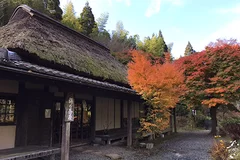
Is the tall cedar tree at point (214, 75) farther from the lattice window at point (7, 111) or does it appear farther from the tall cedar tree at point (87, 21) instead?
the tall cedar tree at point (87, 21)

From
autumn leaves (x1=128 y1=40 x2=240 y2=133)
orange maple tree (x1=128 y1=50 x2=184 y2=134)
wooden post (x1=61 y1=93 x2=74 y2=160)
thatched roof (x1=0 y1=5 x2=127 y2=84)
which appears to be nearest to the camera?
wooden post (x1=61 y1=93 x2=74 y2=160)

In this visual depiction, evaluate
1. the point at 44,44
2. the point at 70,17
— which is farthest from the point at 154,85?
the point at 70,17

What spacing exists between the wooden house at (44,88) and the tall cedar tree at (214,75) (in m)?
4.85

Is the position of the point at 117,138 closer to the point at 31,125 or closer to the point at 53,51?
the point at 31,125

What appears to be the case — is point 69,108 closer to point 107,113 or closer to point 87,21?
point 107,113

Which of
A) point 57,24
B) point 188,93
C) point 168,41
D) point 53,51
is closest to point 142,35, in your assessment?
point 168,41

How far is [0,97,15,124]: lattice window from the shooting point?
574cm

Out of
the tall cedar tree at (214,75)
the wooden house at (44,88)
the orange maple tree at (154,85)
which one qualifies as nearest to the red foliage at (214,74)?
the tall cedar tree at (214,75)

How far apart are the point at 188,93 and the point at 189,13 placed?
456 centimetres

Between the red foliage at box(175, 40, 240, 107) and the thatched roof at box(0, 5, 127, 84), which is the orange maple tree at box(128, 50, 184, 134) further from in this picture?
the red foliage at box(175, 40, 240, 107)

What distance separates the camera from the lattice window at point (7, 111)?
5738 millimetres

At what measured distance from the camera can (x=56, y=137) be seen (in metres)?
7.67

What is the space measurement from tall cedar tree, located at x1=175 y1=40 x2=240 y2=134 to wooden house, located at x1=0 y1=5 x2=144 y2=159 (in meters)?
4.85

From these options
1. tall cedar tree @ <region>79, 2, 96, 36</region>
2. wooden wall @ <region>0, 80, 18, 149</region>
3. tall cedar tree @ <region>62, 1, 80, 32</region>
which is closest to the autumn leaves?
wooden wall @ <region>0, 80, 18, 149</region>
